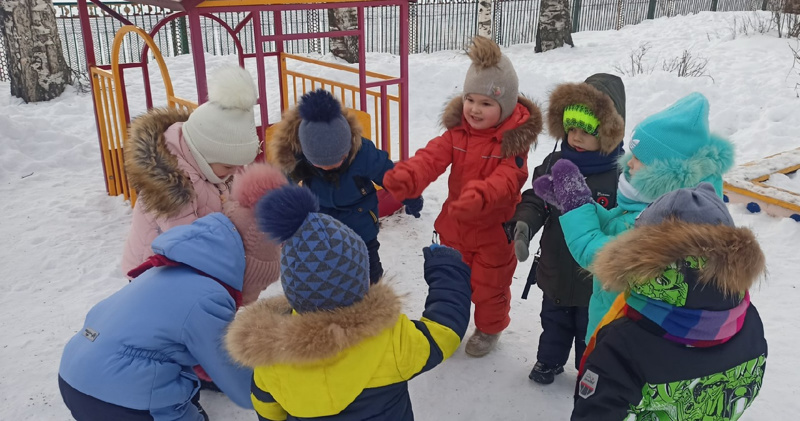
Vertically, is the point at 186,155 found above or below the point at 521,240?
above

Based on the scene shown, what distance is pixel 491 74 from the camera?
8.69 feet

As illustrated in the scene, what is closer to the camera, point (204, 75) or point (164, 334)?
point (164, 334)

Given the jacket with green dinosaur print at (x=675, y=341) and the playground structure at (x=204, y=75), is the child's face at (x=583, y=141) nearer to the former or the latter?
the jacket with green dinosaur print at (x=675, y=341)

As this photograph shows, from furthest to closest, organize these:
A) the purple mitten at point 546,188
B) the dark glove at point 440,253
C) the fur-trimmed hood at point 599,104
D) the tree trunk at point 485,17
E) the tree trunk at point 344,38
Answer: the tree trunk at point 485,17
the tree trunk at point 344,38
the fur-trimmed hood at point 599,104
the purple mitten at point 546,188
the dark glove at point 440,253

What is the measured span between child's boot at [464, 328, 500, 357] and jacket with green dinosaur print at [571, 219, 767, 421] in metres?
1.30

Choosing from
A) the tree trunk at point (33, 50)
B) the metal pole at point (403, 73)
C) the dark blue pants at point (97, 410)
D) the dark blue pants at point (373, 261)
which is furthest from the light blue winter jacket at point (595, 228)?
the tree trunk at point (33, 50)

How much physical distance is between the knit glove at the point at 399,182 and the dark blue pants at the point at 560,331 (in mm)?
808

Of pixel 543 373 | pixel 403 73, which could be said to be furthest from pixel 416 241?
pixel 543 373

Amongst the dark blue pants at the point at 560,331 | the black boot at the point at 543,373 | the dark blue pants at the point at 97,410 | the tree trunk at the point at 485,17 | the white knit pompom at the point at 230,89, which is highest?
the tree trunk at the point at 485,17

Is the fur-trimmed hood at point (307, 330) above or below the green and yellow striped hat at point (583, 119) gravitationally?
below

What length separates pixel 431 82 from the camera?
29.0 feet

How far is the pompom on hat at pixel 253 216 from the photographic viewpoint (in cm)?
208

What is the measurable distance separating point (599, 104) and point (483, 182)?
578 millimetres

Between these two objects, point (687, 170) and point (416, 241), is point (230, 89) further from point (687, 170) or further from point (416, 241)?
point (416, 241)
